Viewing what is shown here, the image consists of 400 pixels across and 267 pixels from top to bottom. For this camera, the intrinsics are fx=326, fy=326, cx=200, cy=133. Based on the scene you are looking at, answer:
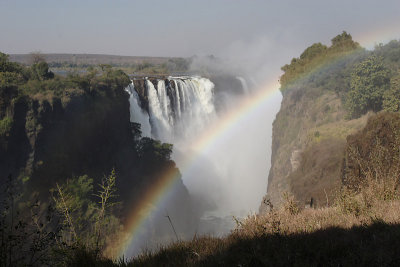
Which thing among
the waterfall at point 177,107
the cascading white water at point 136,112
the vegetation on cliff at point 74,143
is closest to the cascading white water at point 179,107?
the waterfall at point 177,107

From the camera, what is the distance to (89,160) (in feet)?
94.9

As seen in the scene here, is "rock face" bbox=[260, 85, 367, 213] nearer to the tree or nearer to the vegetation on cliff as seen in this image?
the vegetation on cliff

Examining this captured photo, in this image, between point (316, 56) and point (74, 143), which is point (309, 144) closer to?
point (74, 143)

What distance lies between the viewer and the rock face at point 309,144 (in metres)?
15.9

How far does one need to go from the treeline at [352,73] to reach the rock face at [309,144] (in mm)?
1284

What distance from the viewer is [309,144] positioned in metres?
25.1

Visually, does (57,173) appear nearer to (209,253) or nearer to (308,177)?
(308,177)

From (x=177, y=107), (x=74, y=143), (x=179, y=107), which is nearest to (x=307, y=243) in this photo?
(x=74, y=143)

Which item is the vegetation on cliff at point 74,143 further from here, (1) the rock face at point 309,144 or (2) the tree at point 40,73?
(1) the rock face at point 309,144

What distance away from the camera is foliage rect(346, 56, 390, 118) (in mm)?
27344

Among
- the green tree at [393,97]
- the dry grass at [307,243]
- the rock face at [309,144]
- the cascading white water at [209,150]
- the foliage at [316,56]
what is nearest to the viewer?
the dry grass at [307,243]

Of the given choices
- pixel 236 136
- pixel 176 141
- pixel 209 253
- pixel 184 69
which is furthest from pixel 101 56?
pixel 209 253

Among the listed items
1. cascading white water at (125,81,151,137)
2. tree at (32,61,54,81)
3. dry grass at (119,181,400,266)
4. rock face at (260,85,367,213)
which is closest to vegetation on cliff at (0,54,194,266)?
tree at (32,61,54,81)

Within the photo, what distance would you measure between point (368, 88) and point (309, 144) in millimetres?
7684
